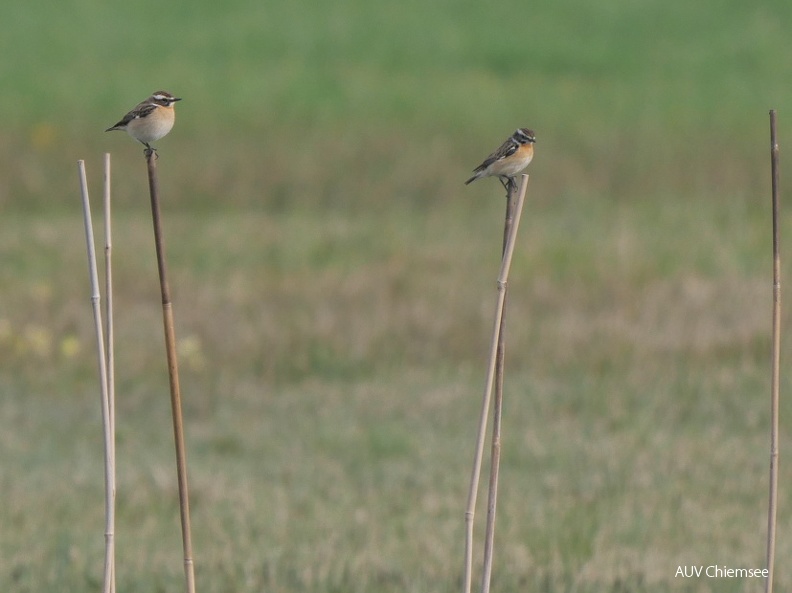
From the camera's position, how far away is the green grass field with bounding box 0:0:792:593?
608 centimetres

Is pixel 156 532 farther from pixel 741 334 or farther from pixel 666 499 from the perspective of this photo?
pixel 741 334

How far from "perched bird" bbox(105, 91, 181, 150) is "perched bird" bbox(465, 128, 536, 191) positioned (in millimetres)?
924

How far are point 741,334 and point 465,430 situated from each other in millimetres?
2874

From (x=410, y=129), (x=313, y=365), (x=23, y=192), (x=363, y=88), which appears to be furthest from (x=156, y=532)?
(x=363, y=88)

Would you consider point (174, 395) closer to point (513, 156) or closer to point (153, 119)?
point (153, 119)

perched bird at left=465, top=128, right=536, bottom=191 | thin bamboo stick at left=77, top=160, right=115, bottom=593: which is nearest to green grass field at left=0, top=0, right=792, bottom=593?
thin bamboo stick at left=77, top=160, right=115, bottom=593

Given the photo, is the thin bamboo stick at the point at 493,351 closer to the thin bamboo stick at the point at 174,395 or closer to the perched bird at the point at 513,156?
the perched bird at the point at 513,156

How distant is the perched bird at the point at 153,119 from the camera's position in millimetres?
3609

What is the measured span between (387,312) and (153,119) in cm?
742

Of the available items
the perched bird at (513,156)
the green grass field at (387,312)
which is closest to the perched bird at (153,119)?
the perched bird at (513,156)

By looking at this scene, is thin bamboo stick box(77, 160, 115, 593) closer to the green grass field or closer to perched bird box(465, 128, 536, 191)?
perched bird box(465, 128, 536, 191)

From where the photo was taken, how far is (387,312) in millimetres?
10984

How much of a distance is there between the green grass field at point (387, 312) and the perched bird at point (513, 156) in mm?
1745

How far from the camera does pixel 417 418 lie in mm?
8898
